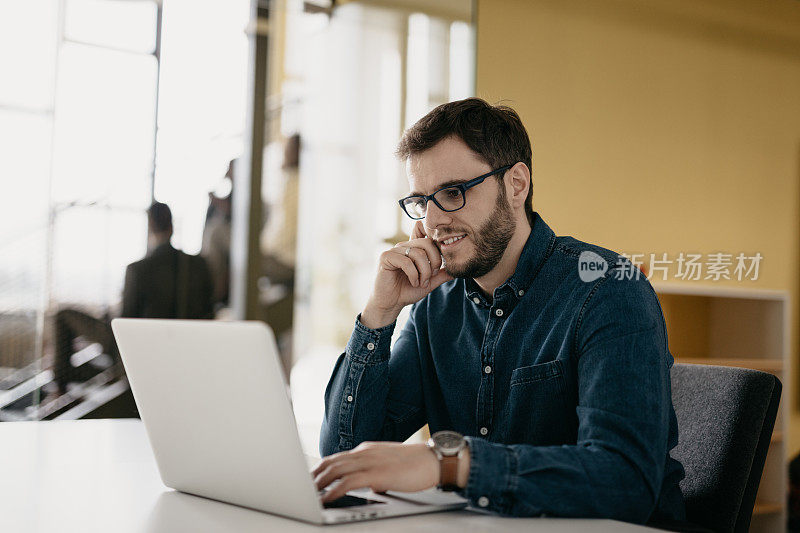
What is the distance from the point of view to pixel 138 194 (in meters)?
3.78

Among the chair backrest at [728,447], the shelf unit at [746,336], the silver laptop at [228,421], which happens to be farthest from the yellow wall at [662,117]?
the silver laptop at [228,421]

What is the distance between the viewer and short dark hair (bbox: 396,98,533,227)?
1.50 meters

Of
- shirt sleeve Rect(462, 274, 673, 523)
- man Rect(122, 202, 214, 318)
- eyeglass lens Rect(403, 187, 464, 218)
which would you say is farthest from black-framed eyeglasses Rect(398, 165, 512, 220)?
man Rect(122, 202, 214, 318)

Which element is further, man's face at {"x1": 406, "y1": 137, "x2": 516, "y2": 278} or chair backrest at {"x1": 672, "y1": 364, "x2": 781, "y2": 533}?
man's face at {"x1": 406, "y1": 137, "x2": 516, "y2": 278}

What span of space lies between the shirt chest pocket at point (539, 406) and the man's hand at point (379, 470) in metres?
0.39

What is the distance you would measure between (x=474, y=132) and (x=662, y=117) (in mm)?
3181

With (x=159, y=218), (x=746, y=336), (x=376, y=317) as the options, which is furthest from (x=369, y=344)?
(x=746, y=336)

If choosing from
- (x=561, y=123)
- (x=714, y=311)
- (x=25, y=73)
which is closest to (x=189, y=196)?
(x=25, y=73)

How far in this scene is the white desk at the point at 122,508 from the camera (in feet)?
2.84

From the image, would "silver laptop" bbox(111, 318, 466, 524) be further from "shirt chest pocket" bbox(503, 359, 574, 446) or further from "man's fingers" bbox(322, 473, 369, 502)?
"shirt chest pocket" bbox(503, 359, 574, 446)

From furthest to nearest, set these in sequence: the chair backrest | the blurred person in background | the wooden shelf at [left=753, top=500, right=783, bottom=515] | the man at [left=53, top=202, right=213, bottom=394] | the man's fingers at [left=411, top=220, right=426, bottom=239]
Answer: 1. the blurred person in background
2. the man at [left=53, top=202, right=213, bottom=394]
3. the wooden shelf at [left=753, top=500, right=783, bottom=515]
4. the man's fingers at [left=411, top=220, right=426, bottom=239]
5. the chair backrest

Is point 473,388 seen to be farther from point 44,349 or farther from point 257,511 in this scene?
point 44,349

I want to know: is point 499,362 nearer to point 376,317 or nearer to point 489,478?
point 376,317

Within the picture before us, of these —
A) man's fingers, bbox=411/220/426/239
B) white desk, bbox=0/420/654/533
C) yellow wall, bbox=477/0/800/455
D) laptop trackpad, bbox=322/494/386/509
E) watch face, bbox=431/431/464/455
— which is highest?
yellow wall, bbox=477/0/800/455
